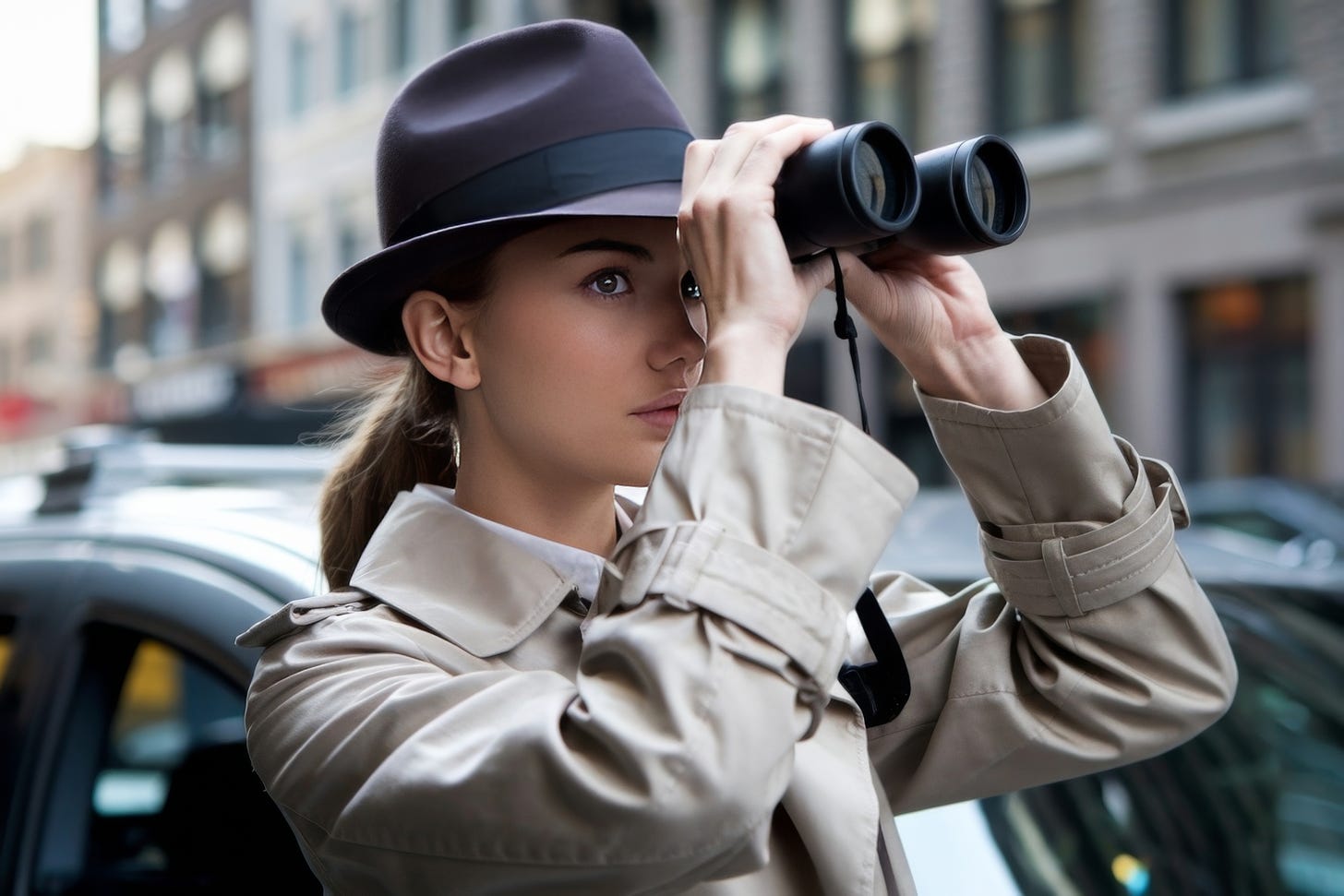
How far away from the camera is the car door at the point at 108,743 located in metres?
1.86

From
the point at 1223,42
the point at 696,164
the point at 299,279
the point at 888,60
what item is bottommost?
the point at 696,164

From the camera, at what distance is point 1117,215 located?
10898 mm

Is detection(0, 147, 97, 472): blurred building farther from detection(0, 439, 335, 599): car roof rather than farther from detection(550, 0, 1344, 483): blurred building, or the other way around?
detection(0, 439, 335, 599): car roof

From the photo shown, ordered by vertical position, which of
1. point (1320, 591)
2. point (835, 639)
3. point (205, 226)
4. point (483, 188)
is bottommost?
point (1320, 591)

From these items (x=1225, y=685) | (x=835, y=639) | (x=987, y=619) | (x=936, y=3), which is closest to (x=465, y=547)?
(x=835, y=639)

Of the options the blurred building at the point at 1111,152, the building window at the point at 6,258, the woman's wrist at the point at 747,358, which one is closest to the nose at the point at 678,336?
the woman's wrist at the point at 747,358

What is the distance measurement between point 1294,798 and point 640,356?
1.41m

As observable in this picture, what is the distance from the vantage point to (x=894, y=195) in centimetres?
137

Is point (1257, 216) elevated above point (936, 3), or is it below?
below

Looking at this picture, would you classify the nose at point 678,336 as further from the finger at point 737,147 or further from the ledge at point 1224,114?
the ledge at point 1224,114

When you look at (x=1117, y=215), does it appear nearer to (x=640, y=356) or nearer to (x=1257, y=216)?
(x=1257, y=216)

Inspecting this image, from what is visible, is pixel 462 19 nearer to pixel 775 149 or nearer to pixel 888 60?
pixel 888 60

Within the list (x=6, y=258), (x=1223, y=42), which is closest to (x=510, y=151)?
(x=1223, y=42)

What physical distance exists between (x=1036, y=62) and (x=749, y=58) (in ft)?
10.6
